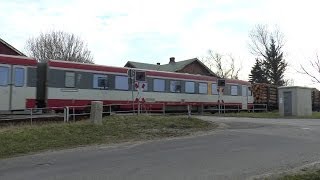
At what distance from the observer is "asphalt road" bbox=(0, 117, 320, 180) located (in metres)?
11.8

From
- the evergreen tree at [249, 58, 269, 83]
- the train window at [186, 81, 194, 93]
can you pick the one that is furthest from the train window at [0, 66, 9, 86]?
the evergreen tree at [249, 58, 269, 83]

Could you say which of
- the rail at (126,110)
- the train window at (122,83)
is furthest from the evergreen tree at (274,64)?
the train window at (122,83)

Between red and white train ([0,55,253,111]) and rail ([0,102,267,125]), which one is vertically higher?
red and white train ([0,55,253,111])

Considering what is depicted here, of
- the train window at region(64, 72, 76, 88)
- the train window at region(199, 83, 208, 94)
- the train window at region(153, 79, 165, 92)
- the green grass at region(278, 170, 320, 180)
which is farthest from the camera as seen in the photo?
the train window at region(199, 83, 208, 94)

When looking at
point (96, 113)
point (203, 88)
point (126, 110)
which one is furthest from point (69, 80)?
point (203, 88)

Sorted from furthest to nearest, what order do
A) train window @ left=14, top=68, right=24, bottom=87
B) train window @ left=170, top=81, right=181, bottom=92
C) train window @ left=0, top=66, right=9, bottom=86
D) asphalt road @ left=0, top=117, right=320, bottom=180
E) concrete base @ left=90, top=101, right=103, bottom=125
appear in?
train window @ left=170, top=81, right=181, bottom=92 → train window @ left=14, top=68, right=24, bottom=87 → train window @ left=0, top=66, right=9, bottom=86 → concrete base @ left=90, top=101, right=103, bottom=125 → asphalt road @ left=0, top=117, right=320, bottom=180

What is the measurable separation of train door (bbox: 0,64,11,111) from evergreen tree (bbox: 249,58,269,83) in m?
69.3

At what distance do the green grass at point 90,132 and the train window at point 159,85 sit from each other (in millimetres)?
9459

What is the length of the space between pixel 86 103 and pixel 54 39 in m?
45.3

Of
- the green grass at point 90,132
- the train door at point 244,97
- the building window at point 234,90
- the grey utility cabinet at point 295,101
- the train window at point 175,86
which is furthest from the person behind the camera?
the train door at point 244,97

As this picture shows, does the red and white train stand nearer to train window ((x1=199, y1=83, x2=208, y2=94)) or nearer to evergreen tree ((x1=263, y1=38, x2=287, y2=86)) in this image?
train window ((x1=199, y1=83, x2=208, y2=94))

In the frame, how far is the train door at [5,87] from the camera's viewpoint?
2419cm

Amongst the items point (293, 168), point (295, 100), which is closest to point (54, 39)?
point (295, 100)

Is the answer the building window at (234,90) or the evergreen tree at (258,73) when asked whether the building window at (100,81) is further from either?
the evergreen tree at (258,73)
